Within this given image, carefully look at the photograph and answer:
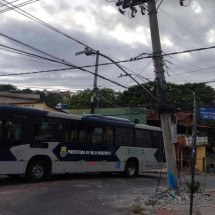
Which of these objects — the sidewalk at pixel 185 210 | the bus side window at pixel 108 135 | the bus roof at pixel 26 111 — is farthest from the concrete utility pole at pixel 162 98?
the bus side window at pixel 108 135

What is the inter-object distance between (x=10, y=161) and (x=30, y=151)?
94 centimetres

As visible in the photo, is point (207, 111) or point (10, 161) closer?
point (207, 111)

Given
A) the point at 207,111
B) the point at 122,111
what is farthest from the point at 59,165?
the point at 122,111

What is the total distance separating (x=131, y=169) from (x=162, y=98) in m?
8.13

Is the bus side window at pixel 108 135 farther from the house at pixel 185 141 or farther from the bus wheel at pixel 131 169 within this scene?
the house at pixel 185 141

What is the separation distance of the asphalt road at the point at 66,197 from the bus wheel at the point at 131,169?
425 cm

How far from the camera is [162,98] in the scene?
50.3 feet

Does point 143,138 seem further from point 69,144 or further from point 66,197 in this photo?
point 66,197

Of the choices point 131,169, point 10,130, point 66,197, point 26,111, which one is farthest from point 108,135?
point 66,197

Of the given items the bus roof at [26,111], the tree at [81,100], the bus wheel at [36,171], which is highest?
the tree at [81,100]

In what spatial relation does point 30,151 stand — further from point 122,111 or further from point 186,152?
point 186,152

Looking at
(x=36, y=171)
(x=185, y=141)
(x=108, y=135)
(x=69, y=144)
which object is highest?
(x=185, y=141)

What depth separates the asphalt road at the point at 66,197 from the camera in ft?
37.8

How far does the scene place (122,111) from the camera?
43.7m
